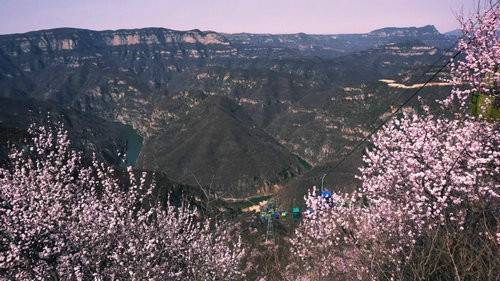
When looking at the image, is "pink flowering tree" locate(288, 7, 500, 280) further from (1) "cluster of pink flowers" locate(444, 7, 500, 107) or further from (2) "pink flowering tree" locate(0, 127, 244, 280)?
(2) "pink flowering tree" locate(0, 127, 244, 280)

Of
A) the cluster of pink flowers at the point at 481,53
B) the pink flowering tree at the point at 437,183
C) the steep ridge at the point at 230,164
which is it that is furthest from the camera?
the steep ridge at the point at 230,164

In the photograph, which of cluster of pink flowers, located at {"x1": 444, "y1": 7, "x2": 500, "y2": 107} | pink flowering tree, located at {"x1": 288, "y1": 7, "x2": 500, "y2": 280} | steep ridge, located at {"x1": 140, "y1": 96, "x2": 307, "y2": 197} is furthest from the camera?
steep ridge, located at {"x1": 140, "y1": 96, "x2": 307, "y2": 197}

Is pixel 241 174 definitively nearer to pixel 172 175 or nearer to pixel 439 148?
pixel 172 175

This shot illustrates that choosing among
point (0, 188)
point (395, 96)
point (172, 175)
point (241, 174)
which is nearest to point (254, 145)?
point (241, 174)

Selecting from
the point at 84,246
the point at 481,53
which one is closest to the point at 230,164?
the point at 84,246

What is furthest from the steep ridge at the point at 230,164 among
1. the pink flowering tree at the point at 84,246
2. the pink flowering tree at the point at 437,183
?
the pink flowering tree at the point at 437,183

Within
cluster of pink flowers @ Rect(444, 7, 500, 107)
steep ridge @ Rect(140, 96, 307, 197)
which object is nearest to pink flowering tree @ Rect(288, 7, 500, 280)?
cluster of pink flowers @ Rect(444, 7, 500, 107)

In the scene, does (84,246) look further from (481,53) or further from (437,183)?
(481,53)

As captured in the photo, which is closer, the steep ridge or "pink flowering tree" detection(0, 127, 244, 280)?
"pink flowering tree" detection(0, 127, 244, 280)

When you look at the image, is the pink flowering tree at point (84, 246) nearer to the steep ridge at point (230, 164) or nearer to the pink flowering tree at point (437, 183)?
the pink flowering tree at point (437, 183)

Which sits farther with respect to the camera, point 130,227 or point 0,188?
point 0,188

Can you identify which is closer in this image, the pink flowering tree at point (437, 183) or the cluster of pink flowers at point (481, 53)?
the pink flowering tree at point (437, 183)
